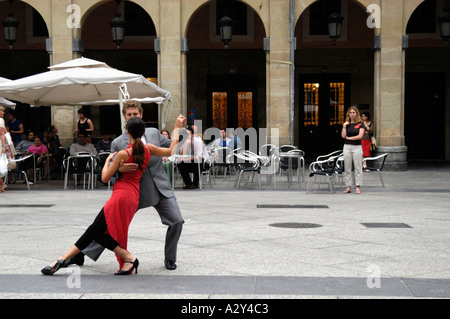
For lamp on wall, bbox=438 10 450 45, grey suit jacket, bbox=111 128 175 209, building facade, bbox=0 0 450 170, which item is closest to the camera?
grey suit jacket, bbox=111 128 175 209

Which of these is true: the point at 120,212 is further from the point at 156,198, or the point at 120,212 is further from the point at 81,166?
the point at 81,166

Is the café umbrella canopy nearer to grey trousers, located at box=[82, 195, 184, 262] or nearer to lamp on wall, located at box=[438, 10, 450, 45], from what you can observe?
grey trousers, located at box=[82, 195, 184, 262]

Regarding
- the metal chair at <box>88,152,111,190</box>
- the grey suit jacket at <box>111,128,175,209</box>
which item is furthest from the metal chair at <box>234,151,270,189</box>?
the grey suit jacket at <box>111,128,175,209</box>

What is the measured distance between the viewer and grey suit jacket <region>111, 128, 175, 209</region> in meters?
6.64

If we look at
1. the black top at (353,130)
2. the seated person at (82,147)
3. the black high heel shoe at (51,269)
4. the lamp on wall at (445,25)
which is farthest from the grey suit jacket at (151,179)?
the lamp on wall at (445,25)

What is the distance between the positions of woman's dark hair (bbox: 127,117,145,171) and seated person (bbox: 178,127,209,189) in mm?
9476

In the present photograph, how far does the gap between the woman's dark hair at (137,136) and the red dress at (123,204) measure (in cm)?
6

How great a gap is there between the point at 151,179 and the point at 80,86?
1092cm

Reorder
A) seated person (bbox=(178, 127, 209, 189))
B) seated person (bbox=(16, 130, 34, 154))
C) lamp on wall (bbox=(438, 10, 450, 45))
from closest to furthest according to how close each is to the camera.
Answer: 1. seated person (bbox=(178, 127, 209, 189))
2. seated person (bbox=(16, 130, 34, 154))
3. lamp on wall (bbox=(438, 10, 450, 45))

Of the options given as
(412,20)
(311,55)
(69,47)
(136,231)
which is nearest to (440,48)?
(412,20)

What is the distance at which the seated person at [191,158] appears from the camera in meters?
16.1

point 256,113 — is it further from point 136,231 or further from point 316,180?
point 136,231

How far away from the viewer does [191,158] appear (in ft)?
52.5

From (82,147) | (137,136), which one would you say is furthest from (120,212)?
(82,147)
